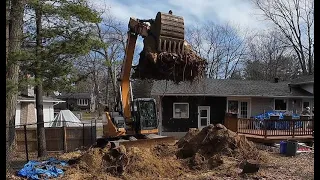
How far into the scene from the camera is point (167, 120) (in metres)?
23.7

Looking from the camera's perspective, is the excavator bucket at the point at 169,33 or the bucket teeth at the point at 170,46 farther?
the bucket teeth at the point at 170,46

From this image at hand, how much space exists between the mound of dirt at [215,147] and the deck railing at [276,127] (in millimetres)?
4304

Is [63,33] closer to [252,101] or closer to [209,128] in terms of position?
[209,128]

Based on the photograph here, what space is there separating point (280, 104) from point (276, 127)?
918 centimetres

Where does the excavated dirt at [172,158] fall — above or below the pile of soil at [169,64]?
below

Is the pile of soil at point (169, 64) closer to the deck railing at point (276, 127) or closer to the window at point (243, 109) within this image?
the deck railing at point (276, 127)

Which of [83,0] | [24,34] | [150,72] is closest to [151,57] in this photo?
[150,72]

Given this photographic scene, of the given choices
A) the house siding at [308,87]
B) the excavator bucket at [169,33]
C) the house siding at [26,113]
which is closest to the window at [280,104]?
the house siding at [308,87]

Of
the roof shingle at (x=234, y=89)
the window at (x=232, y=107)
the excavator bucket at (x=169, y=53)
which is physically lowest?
the window at (x=232, y=107)

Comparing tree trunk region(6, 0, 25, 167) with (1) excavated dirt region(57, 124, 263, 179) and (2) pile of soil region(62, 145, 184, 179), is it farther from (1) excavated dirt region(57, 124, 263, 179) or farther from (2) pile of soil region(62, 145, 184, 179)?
(1) excavated dirt region(57, 124, 263, 179)

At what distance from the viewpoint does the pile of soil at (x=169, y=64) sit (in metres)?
9.36

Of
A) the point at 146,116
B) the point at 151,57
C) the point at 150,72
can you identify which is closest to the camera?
the point at 151,57

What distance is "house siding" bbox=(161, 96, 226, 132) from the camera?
23672 mm

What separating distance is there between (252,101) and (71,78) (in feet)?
50.3
